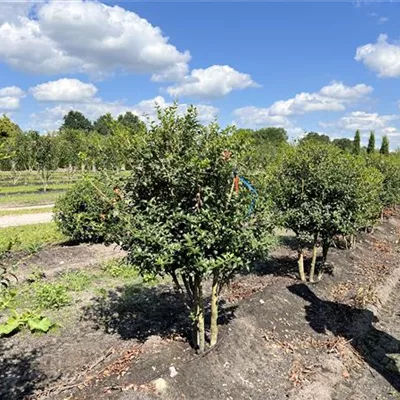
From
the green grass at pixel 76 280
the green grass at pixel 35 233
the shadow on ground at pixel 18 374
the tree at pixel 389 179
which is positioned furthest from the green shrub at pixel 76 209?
the tree at pixel 389 179

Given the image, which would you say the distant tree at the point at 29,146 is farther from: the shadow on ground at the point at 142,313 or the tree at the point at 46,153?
the shadow on ground at the point at 142,313

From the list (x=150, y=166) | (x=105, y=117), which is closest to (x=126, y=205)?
(x=150, y=166)

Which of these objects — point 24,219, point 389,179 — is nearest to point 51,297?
point 24,219

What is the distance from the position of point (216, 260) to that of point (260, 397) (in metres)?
1.99

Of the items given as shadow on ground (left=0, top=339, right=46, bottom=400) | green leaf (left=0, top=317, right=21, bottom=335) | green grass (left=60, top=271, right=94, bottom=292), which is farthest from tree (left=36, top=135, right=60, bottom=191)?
green leaf (left=0, top=317, right=21, bottom=335)

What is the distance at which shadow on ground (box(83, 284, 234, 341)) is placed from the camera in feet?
23.1

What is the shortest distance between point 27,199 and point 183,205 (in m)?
22.6

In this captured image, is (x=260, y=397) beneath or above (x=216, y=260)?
beneath

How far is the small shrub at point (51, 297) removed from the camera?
7946 mm


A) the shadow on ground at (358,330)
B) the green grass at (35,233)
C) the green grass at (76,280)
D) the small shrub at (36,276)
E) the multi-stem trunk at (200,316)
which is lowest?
the shadow on ground at (358,330)

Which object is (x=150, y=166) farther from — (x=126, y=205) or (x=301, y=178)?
(x=301, y=178)

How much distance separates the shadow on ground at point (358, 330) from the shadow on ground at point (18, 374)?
5.06 meters

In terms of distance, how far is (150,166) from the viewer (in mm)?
5180

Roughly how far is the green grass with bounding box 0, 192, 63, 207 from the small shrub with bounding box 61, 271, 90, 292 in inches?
567
